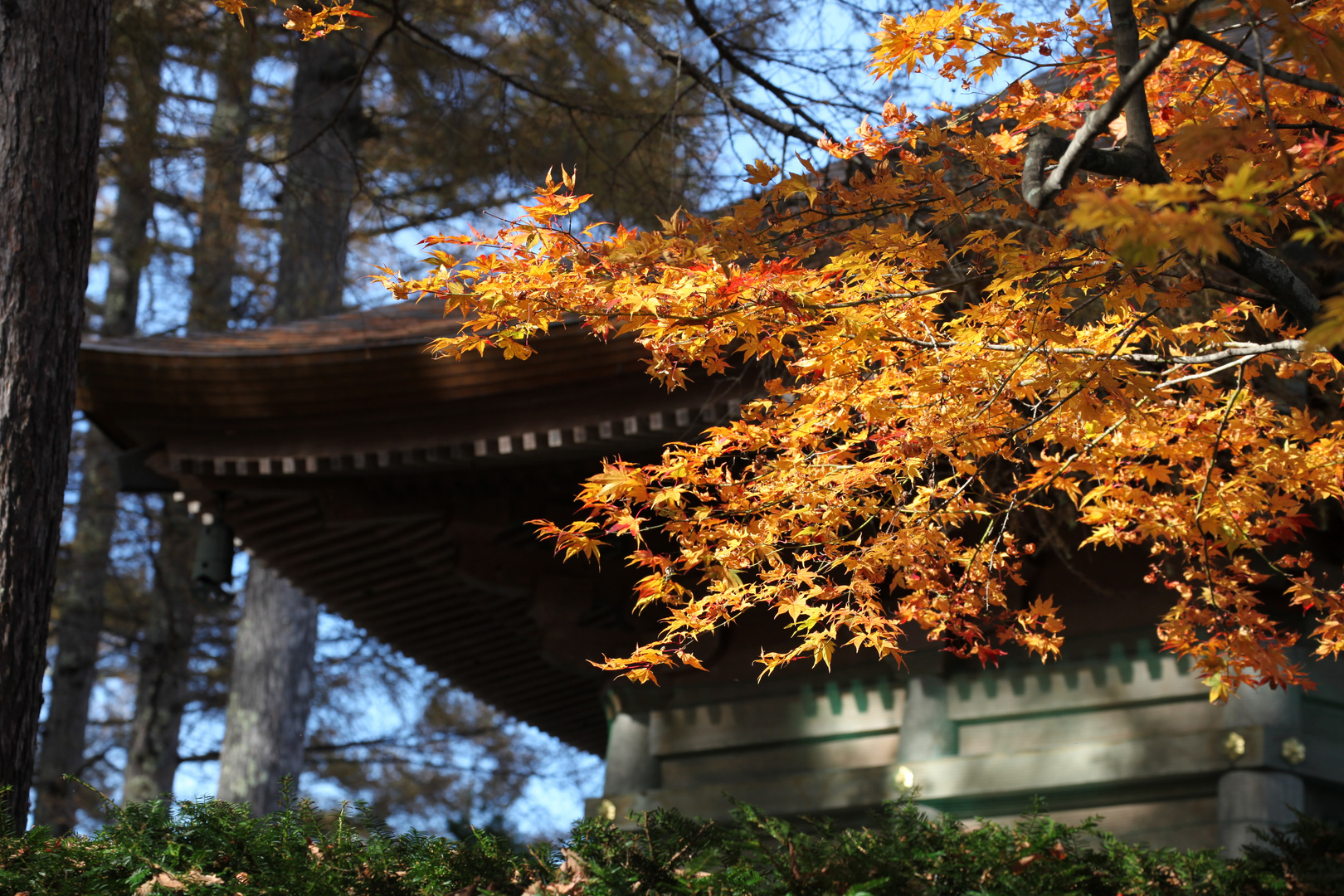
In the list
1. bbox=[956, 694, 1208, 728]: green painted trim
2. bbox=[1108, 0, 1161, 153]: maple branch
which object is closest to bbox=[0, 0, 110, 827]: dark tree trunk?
bbox=[1108, 0, 1161, 153]: maple branch

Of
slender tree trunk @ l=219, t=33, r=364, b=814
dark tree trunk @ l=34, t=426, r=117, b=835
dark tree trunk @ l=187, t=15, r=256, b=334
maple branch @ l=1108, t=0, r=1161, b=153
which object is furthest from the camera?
dark tree trunk @ l=187, t=15, r=256, b=334

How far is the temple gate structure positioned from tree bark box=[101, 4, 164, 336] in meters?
1.95

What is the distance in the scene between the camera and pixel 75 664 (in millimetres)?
9836

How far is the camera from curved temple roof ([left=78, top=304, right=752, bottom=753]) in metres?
4.62

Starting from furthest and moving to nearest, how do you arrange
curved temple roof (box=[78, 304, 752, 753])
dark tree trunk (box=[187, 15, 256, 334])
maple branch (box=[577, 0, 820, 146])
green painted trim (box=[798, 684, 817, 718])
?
dark tree trunk (box=[187, 15, 256, 334])
green painted trim (box=[798, 684, 817, 718])
curved temple roof (box=[78, 304, 752, 753])
maple branch (box=[577, 0, 820, 146])

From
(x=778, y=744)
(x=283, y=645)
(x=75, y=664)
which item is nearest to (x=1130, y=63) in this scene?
(x=778, y=744)

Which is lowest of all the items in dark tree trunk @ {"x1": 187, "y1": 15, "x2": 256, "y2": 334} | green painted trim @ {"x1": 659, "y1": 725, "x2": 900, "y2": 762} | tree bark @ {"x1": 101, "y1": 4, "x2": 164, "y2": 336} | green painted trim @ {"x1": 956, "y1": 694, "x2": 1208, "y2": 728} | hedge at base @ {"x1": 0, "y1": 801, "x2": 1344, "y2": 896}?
hedge at base @ {"x1": 0, "y1": 801, "x2": 1344, "y2": 896}

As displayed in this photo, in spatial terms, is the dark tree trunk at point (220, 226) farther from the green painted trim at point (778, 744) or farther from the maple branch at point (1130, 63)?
the maple branch at point (1130, 63)

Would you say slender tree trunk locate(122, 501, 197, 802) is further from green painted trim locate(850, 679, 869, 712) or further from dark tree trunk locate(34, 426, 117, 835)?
green painted trim locate(850, 679, 869, 712)

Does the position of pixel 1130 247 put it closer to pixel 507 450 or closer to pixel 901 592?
pixel 507 450

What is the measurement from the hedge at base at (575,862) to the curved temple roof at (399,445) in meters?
1.78

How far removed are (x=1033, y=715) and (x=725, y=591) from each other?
2931mm

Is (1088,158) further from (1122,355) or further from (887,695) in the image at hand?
(887,695)

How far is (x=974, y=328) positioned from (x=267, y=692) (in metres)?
7.26
